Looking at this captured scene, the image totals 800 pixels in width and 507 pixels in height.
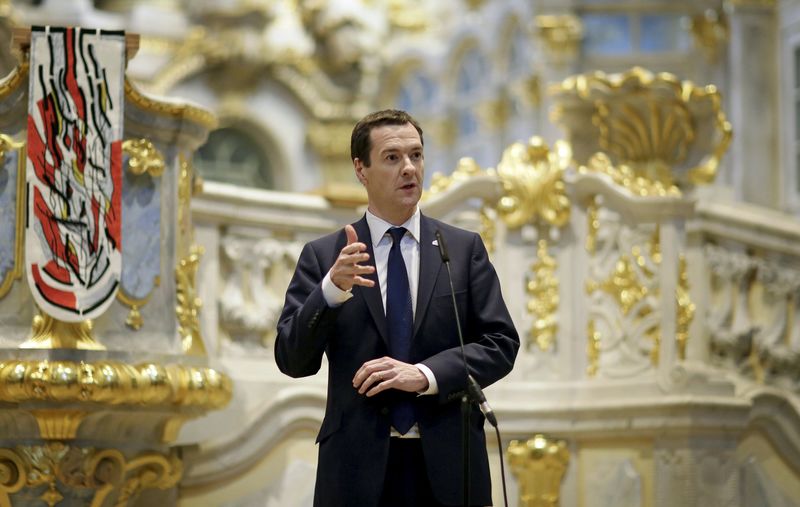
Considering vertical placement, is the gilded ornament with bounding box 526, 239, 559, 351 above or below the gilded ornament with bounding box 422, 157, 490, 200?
below

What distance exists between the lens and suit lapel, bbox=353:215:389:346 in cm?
471

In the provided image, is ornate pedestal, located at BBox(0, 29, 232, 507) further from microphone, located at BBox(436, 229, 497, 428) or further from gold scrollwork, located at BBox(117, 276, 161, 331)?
microphone, located at BBox(436, 229, 497, 428)

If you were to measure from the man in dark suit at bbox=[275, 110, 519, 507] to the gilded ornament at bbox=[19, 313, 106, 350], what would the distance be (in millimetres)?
1874

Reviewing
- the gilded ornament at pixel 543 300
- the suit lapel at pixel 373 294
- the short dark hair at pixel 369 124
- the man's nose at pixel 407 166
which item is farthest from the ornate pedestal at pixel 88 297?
the man's nose at pixel 407 166

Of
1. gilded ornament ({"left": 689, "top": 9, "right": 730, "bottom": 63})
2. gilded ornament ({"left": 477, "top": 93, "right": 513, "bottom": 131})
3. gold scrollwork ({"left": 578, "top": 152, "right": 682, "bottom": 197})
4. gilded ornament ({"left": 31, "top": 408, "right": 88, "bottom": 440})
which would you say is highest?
gilded ornament ({"left": 689, "top": 9, "right": 730, "bottom": 63})

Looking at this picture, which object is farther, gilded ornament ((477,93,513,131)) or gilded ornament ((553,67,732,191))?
gilded ornament ((477,93,513,131))

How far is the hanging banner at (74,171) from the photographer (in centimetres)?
641

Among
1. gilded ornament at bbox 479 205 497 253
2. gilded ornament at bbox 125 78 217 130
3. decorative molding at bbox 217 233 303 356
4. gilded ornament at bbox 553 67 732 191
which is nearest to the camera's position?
gilded ornament at bbox 125 78 217 130

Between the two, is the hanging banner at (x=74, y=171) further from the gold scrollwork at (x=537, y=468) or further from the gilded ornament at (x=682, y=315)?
the gilded ornament at (x=682, y=315)

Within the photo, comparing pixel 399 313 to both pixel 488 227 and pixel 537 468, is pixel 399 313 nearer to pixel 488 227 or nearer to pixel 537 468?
pixel 537 468

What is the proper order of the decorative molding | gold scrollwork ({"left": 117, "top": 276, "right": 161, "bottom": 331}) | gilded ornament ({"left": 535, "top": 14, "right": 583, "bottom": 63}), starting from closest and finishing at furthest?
1. gold scrollwork ({"left": 117, "top": 276, "right": 161, "bottom": 331})
2. the decorative molding
3. gilded ornament ({"left": 535, "top": 14, "right": 583, "bottom": 63})

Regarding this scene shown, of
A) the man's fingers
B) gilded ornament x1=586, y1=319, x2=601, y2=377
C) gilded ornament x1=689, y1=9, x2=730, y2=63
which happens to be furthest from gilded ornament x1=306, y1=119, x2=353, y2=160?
the man's fingers

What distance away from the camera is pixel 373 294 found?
15.6 ft

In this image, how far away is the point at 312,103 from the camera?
59.2 ft
